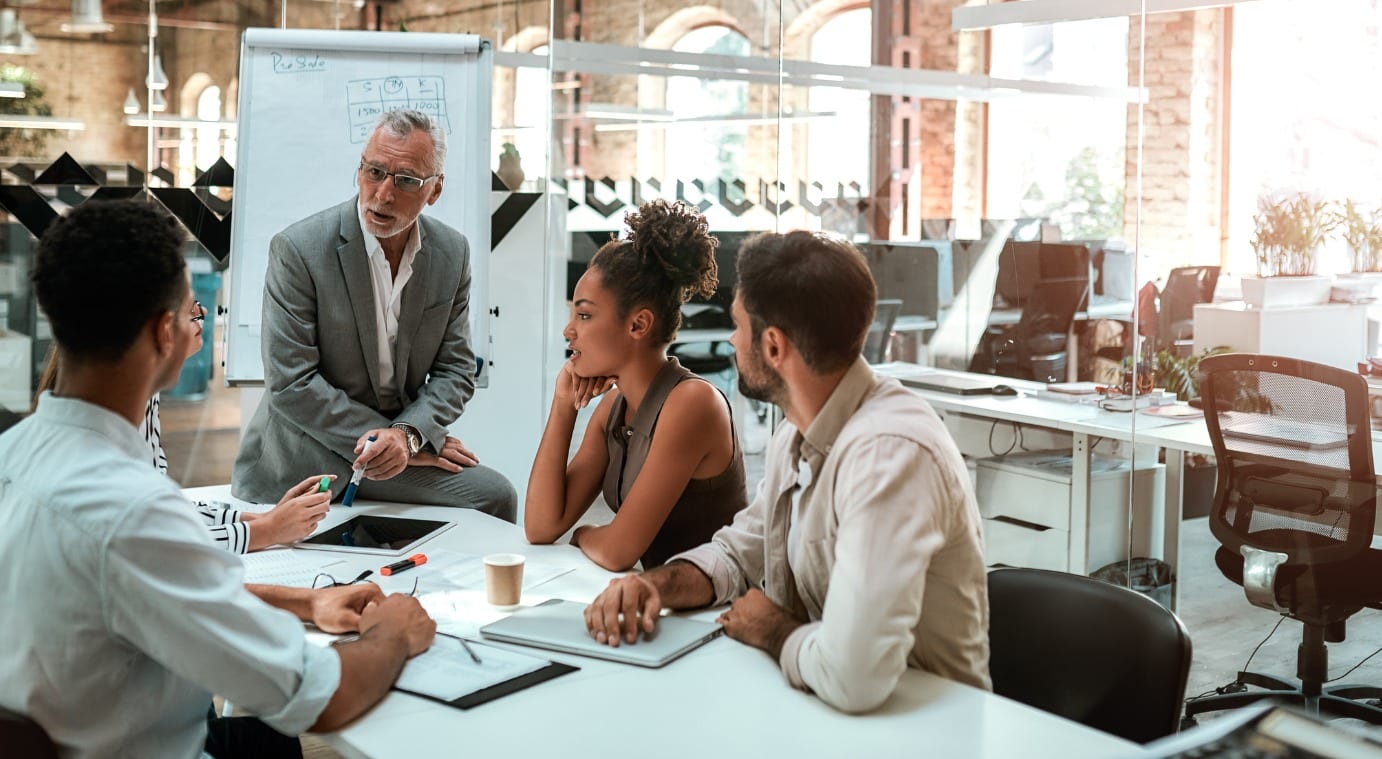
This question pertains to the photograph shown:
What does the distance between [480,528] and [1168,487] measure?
2.38 m

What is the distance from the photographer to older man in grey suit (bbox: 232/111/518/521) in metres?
2.99

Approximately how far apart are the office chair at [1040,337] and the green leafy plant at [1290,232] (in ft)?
2.04

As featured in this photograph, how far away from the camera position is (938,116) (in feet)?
15.4

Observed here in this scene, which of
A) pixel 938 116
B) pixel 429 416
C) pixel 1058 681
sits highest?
A: pixel 938 116

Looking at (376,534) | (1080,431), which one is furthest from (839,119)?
(376,534)

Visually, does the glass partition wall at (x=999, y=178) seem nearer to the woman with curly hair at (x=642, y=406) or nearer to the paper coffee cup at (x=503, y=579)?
the woman with curly hair at (x=642, y=406)

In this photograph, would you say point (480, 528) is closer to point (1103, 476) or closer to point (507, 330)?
point (1103, 476)

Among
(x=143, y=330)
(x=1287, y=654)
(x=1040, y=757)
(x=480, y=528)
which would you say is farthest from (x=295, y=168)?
(x=1287, y=654)

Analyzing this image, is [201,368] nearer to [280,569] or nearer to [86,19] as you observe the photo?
[86,19]

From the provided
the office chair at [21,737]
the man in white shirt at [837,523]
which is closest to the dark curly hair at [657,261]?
the man in white shirt at [837,523]

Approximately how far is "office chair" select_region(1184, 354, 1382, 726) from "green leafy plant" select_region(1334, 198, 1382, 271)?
12.6 inches

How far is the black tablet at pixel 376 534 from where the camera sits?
2.40 m

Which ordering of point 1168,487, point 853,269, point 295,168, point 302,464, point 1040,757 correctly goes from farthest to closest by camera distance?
1. point 1168,487
2. point 295,168
3. point 302,464
4. point 853,269
5. point 1040,757

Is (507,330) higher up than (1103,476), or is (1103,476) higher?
(507,330)
